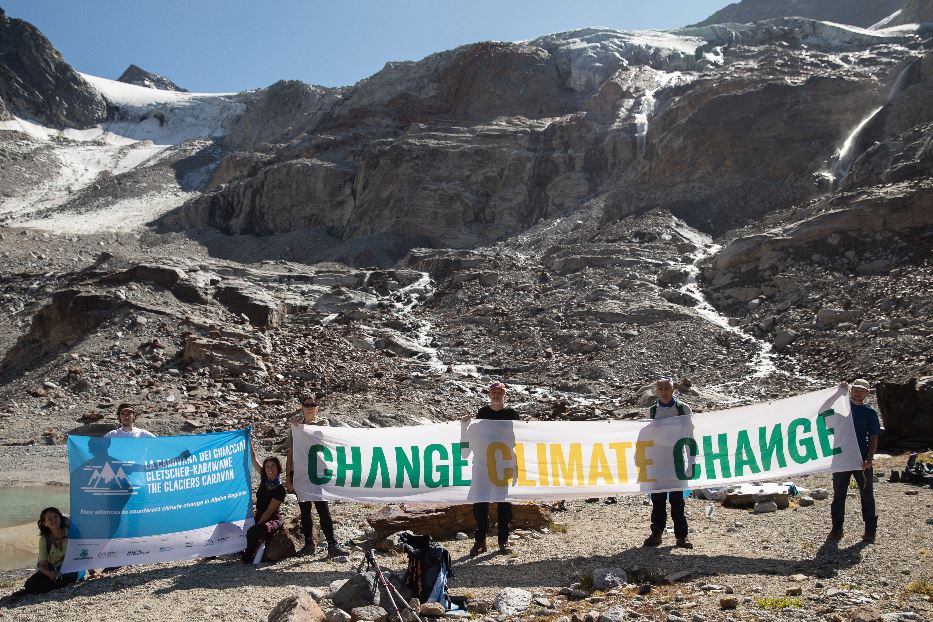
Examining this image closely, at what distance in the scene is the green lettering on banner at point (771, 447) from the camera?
26.7 feet

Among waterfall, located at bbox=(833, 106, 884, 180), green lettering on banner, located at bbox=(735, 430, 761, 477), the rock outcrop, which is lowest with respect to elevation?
green lettering on banner, located at bbox=(735, 430, 761, 477)

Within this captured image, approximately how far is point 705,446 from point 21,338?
27.9 metres

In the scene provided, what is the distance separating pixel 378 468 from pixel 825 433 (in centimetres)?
457

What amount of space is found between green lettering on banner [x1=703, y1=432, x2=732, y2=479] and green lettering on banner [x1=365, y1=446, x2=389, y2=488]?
3.30 meters

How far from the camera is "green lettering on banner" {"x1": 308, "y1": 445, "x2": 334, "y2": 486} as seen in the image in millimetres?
8148

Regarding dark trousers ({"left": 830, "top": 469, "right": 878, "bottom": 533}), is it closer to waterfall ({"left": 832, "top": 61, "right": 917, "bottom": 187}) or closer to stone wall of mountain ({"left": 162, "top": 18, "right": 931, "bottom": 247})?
stone wall of mountain ({"left": 162, "top": 18, "right": 931, "bottom": 247})

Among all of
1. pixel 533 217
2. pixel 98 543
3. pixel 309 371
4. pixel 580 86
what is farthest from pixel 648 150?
pixel 98 543

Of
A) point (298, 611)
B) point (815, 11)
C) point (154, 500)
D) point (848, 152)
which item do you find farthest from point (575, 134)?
point (815, 11)

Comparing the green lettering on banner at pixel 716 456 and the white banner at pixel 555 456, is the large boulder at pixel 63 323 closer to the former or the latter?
the white banner at pixel 555 456

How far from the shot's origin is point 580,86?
2837 inches

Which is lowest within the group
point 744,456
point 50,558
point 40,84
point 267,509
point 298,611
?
point 298,611

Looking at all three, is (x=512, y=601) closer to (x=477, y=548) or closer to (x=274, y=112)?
(x=477, y=548)

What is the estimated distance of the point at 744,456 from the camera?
8.20 meters

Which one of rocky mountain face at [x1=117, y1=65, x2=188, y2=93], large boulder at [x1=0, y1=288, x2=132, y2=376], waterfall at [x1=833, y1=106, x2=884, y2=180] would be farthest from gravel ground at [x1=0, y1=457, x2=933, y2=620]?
rocky mountain face at [x1=117, y1=65, x2=188, y2=93]
